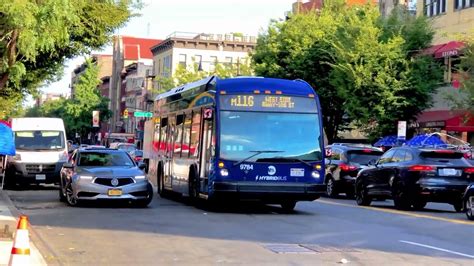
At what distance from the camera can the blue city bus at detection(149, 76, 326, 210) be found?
17.3 meters

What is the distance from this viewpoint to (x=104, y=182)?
61.5 feet

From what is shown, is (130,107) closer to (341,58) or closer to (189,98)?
(341,58)

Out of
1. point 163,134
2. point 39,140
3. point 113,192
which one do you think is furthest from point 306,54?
point 113,192

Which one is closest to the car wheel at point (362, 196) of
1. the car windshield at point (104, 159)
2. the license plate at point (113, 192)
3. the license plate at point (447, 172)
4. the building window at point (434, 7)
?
the license plate at point (447, 172)

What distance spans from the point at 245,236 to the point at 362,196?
9699 millimetres

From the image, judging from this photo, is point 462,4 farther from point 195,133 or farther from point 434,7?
point 195,133

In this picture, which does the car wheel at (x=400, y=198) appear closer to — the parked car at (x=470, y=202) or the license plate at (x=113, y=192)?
the parked car at (x=470, y=202)

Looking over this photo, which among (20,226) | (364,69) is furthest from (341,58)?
(20,226)

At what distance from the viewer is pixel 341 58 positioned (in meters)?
41.6

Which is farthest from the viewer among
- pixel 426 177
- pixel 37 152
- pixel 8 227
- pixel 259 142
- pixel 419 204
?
pixel 37 152

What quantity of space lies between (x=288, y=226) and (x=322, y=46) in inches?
1265

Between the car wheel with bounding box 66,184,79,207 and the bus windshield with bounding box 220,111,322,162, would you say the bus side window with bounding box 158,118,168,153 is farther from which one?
the bus windshield with bounding box 220,111,322,162

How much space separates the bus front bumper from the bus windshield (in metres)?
0.60

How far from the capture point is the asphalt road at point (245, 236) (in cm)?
1099
